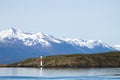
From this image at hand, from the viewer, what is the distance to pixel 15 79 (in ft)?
331

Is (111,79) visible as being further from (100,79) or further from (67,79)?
(67,79)

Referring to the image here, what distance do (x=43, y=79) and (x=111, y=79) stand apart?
46.7 ft

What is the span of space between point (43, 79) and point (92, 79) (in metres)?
10.2

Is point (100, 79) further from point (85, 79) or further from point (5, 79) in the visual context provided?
point (5, 79)

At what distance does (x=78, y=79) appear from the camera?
101 meters

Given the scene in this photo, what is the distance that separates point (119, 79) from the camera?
10050cm

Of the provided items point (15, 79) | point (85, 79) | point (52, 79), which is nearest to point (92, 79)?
point (85, 79)

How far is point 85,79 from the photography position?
10062 centimetres

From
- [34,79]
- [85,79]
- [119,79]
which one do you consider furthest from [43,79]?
[119,79]

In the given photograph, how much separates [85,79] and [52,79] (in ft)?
22.9

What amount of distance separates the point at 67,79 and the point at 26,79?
28.3 feet

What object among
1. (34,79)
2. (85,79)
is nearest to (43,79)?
(34,79)

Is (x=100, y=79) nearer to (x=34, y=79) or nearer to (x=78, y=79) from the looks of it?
(x=78, y=79)

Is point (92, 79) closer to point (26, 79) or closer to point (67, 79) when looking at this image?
point (67, 79)
